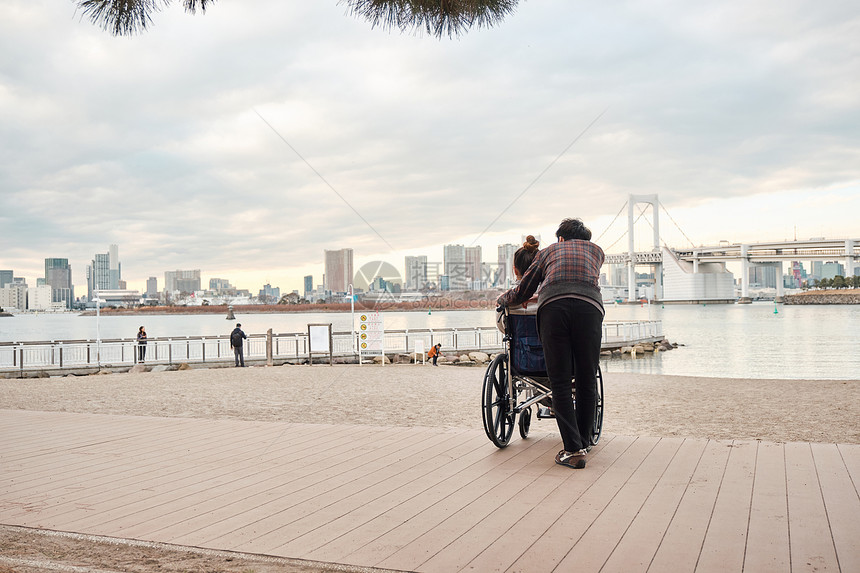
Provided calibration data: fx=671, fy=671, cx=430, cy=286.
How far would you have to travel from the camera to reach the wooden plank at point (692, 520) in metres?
2.56

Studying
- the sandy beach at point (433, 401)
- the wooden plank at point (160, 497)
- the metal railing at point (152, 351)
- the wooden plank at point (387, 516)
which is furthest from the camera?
the metal railing at point (152, 351)

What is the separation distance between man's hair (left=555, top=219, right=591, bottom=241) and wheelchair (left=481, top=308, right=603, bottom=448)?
0.59m

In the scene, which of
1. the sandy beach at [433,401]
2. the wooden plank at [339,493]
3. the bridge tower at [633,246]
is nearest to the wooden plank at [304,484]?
the wooden plank at [339,493]

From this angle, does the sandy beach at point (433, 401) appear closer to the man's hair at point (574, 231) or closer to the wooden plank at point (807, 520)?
the wooden plank at point (807, 520)

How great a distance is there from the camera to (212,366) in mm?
21547

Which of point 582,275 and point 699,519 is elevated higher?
point 582,275

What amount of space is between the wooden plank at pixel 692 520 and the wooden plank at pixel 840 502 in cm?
50

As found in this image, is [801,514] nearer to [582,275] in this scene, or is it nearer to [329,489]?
[582,275]

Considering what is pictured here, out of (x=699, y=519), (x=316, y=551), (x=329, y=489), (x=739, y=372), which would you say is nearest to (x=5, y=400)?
(x=329, y=489)

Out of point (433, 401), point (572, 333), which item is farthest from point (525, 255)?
point (433, 401)

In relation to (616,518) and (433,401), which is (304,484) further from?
(433,401)

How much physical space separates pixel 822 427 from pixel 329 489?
18.4 feet

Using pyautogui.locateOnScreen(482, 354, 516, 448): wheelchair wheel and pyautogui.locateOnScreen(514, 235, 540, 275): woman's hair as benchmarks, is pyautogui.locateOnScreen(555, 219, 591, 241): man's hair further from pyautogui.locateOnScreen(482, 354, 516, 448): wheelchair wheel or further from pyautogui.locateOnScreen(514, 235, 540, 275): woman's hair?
pyautogui.locateOnScreen(482, 354, 516, 448): wheelchair wheel

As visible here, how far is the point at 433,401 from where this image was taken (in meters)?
9.94
